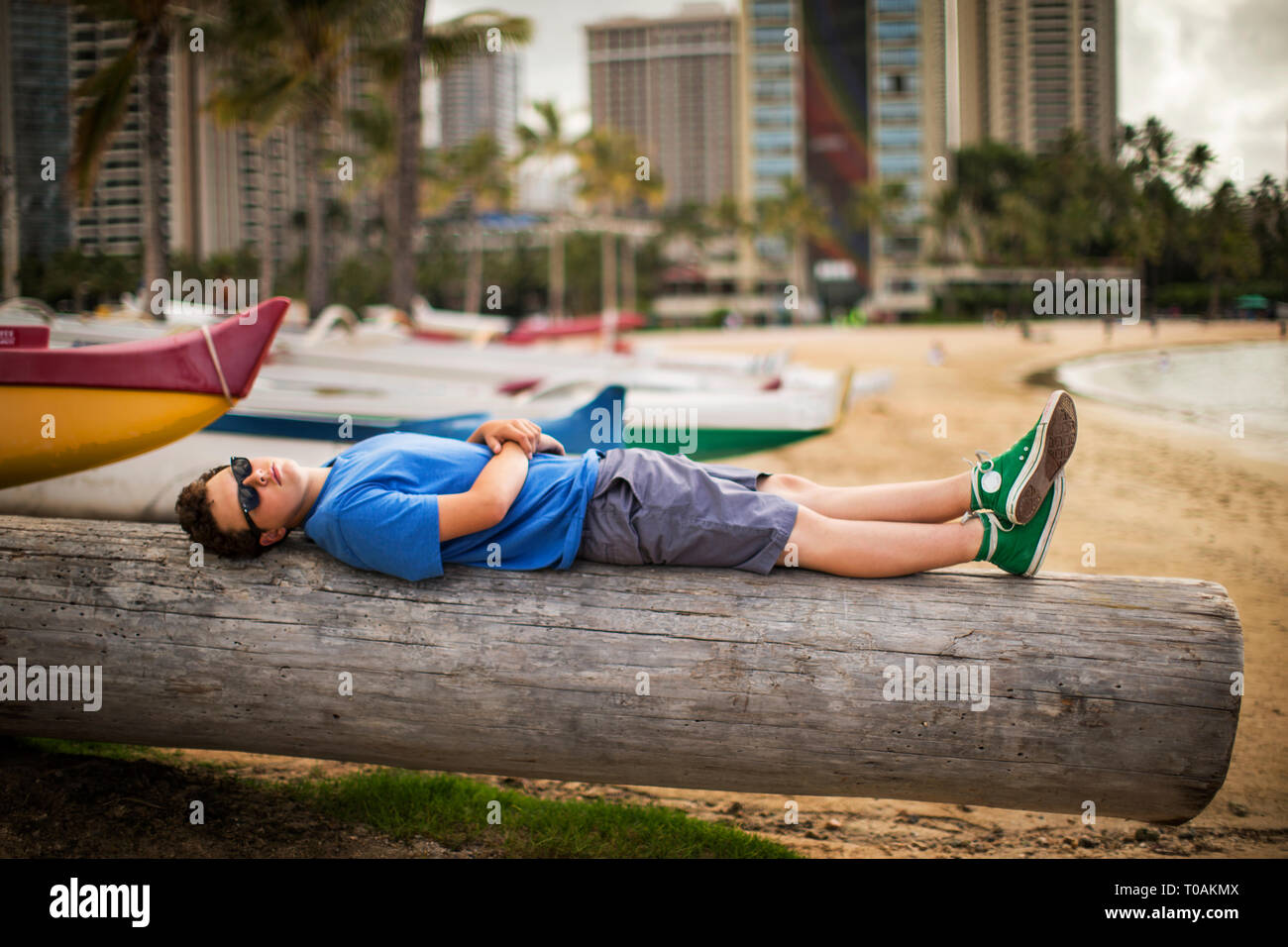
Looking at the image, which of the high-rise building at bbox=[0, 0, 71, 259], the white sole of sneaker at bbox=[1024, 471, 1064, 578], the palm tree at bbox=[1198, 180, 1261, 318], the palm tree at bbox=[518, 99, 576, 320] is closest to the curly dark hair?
the white sole of sneaker at bbox=[1024, 471, 1064, 578]

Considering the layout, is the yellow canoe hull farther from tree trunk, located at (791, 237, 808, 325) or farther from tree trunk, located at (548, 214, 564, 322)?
tree trunk, located at (791, 237, 808, 325)

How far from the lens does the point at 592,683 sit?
105 inches

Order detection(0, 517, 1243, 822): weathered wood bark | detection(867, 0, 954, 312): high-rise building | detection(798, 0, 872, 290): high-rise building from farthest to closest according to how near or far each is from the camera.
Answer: detection(798, 0, 872, 290): high-rise building < detection(867, 0, 954, 312): high-rise building < detection(0, 517, 1243, 822): weathered wood bark

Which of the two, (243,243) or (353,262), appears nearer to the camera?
(243,243)

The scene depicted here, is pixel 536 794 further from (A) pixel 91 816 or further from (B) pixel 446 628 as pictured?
(A) pixel 91 816

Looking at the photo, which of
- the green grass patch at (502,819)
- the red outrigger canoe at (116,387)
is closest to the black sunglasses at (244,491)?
the red outrigger canoe at (116,387)

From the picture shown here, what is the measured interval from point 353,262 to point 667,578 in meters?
54.1

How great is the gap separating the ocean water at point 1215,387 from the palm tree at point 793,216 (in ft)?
193

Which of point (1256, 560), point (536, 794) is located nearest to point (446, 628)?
point (536, 794)

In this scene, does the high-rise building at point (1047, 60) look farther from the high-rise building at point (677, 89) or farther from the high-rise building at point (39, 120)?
the high-rise building at point (677, 89)

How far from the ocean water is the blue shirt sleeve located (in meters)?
8.92

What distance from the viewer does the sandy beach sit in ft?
10.9

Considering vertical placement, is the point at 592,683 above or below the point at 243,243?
below

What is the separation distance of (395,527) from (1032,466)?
6.24ft
